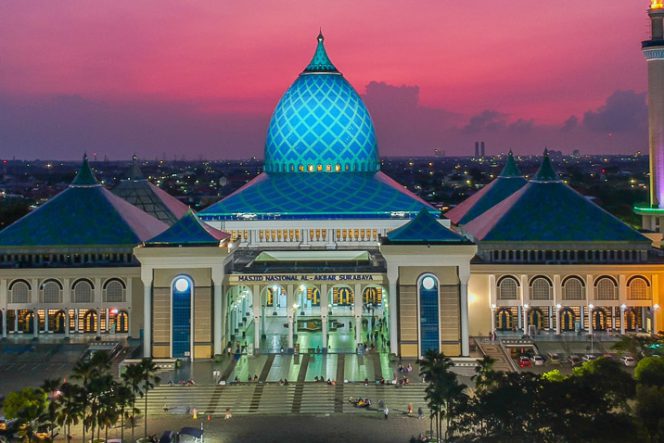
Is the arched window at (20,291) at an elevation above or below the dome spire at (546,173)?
below

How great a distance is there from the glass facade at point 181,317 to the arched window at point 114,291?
6315 millimetres

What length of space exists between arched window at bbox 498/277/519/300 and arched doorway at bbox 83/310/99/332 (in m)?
23.7

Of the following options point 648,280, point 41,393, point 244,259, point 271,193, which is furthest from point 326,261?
point 41,393

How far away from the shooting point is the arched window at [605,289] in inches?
2151

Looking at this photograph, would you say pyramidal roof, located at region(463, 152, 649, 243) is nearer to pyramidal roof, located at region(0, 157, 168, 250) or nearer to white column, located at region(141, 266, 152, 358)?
white column, located at region(141, 266, 152, 358)

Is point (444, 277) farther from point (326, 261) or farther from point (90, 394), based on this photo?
point (90, 394)

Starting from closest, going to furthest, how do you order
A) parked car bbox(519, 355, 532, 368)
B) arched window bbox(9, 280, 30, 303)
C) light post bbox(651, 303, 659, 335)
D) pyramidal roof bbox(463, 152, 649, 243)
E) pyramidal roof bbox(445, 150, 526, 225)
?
parked car bbox(519, 355, 532, 368), light post bbox(651, 303, 659, 335), arched window bbox(9, 280, 30, 303), pyramidal roof bbox(463, 152, 649, 243), pyramidal roof bbox(445, 150, 526, 225)

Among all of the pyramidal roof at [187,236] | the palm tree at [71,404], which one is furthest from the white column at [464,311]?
the palm tree at [71,404]

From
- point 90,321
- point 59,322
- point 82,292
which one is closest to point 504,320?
point 90,321

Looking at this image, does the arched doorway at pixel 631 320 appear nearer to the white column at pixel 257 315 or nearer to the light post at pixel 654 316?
the light post at pixel 654 316

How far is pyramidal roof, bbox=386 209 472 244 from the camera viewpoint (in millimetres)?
50312

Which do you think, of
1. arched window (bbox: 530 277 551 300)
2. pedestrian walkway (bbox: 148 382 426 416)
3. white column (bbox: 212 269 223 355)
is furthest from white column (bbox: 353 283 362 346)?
arched window (bbox: 530 277 551 300)

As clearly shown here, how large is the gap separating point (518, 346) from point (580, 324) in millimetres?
5119

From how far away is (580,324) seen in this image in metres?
54.8
